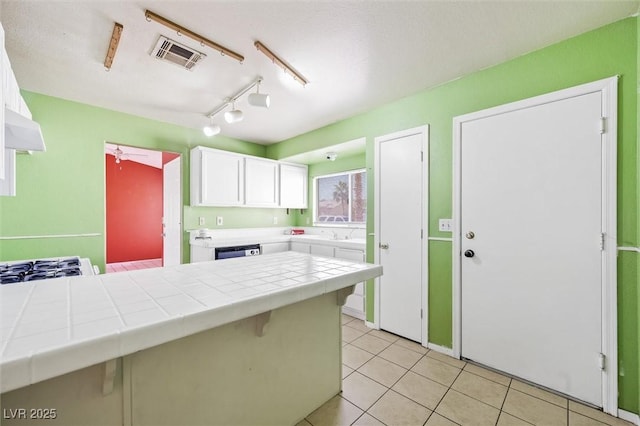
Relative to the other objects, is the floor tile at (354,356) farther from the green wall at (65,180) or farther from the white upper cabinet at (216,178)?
the green wall at (65,180)

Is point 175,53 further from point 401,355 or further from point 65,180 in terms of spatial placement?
point 401,355

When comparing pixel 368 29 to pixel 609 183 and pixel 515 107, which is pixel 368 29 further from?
pixel 609 183

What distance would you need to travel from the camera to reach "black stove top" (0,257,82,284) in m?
1.75

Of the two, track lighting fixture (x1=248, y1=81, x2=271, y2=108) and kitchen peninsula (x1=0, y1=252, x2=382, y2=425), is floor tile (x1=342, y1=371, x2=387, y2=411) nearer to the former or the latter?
kitchen peninsula (x1=0, y1=252, x2=382, y2=425)

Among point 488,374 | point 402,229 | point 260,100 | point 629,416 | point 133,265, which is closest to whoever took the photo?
point 629,416

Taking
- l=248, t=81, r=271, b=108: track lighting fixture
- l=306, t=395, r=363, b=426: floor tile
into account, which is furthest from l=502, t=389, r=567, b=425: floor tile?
l=248, t=81, r=271, b=108: track lighting fixture

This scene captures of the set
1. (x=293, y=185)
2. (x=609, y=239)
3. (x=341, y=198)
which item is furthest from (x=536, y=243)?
(x=293, y=185)

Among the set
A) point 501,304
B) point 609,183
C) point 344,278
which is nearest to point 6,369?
point 344,278

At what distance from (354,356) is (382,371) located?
1.00 ft

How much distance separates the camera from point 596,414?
65.4 inches

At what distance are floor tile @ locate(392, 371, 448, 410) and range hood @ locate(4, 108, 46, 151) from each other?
106 inches

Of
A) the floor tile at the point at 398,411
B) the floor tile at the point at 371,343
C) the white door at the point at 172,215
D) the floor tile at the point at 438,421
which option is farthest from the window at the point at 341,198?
the floor tile at the point at 438,421

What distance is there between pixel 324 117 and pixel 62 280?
2.84m

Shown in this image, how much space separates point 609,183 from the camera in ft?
5.50
